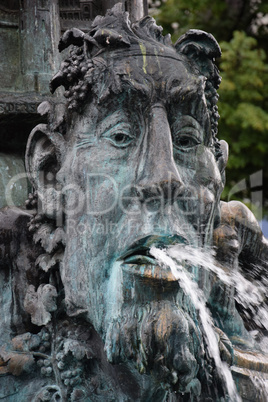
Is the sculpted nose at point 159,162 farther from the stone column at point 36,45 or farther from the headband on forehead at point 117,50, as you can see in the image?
the stone column at point 36,45

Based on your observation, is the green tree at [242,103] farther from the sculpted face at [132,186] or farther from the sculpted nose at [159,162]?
the sculpted nose at [159,162]

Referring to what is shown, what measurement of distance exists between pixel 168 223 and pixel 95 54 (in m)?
0.91

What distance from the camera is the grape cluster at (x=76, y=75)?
3.45m

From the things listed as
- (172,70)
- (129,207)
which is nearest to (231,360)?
(129,207)

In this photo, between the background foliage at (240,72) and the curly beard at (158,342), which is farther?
the background foliage at (240,72)

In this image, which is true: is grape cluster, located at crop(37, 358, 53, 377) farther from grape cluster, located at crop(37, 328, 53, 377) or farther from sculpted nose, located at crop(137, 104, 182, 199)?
sculpted nose, located at crop(137, 104, 182, 199)

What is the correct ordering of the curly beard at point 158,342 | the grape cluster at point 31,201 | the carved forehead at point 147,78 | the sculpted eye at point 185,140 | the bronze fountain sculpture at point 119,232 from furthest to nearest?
the grape cluster at point 31,201
the sculpted eye at point 185,140
the carved forehead at point 147,78
the bronze fountain sculpture at point 119,232
the curly beard at point 158,342

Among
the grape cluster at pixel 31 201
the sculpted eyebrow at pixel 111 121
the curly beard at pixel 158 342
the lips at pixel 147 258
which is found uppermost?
the sculpted eyebrow at pixel 111 121

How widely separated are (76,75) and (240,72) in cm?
613

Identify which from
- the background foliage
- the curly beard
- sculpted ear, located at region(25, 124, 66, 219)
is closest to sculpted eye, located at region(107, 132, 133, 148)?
sculpted ear, located at region(25, 124, 66, 219)

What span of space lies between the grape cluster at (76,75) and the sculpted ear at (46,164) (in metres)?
0.22

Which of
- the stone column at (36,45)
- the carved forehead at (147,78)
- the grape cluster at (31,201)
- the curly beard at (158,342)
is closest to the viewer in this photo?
the curly beard at (158,342)

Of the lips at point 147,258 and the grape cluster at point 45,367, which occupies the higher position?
the lips at point 147,258

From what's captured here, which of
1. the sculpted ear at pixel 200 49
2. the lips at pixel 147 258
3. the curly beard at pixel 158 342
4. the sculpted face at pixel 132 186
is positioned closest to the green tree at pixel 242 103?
the sculpted ear at pixel 200 49
